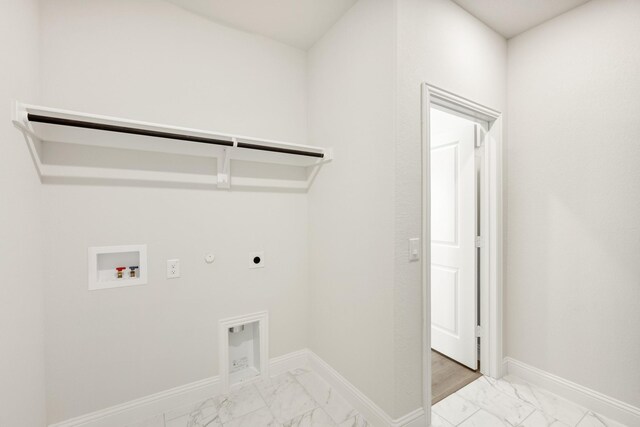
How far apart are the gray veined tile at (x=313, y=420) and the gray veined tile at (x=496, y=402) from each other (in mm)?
959

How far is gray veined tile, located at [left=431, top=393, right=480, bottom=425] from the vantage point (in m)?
1.74

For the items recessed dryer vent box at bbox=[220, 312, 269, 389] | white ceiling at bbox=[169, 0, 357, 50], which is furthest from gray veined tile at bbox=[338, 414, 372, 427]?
white ceiling at bbox=[169, 0, 357, 50]

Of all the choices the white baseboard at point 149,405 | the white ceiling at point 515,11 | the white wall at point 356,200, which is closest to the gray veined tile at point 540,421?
the white wall at point 356,200

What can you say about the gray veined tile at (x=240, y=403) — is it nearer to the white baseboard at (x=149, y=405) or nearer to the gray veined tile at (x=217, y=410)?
the gray veined tile at (x=217, y=410)

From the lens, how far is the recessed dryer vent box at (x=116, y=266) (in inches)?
63.5

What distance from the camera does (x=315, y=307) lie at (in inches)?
90.5

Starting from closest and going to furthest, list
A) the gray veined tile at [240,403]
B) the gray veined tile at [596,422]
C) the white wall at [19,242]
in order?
the white wall at [19,242] < the gray veined tile at [596,422] < the gray veined tile at [240,403]

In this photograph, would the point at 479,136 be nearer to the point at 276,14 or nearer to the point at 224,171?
the point at 276,14

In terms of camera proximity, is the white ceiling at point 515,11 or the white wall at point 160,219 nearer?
the white wall at point 160,219

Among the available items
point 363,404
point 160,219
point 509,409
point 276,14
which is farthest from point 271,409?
point 276,14

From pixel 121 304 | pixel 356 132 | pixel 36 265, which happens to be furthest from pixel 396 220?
pixel 36 265

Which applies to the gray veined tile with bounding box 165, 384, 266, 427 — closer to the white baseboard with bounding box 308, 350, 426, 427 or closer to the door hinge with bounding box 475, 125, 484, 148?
the white baseboard with bounding box 308, 350, 426, 427

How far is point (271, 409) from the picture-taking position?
182 cm

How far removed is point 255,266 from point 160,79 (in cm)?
142
